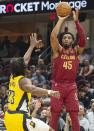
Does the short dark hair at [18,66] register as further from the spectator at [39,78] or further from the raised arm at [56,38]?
the spectator at [39,78]

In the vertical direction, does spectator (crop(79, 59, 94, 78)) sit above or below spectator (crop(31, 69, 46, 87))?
above

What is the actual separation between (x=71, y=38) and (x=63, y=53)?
1.03 feet

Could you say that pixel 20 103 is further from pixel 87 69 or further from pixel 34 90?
pixel 87 69

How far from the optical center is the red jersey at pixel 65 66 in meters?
6.05

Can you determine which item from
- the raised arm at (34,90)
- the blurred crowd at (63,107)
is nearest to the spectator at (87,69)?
the blurred crowd at (63,107)

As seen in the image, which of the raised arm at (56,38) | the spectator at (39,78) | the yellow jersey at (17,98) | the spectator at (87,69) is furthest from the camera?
the spectator at (39,78)

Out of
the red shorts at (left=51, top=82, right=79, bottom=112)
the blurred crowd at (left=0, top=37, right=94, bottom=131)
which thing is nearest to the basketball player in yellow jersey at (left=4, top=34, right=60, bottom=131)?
the red shorts at (left=51, top=82, right=79, bottom=112)

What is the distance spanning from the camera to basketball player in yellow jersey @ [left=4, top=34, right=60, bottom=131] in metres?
5.07

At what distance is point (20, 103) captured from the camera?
5.20 m

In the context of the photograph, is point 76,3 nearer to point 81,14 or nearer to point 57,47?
point 81,14

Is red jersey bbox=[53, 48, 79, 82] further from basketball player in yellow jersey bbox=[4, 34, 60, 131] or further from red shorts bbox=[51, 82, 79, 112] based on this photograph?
basketball player in yellow jersey bbox=[4, 34, 60, 131]

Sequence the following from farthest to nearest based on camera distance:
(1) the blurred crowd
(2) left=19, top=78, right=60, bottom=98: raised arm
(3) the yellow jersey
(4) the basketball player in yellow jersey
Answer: (1) the blurred crowd
(3) the yellow jersey
(4) the basketball player in yellow jersey
(2) left=19, top=78, right=60, bottom=98: raised arm

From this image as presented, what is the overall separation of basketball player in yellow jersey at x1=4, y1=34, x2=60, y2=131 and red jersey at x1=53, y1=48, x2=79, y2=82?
3.24 feet

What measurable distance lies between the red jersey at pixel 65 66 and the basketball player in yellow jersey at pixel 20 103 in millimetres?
987
